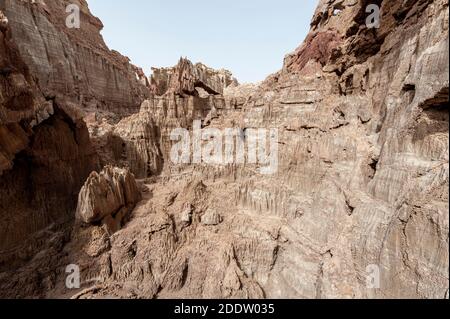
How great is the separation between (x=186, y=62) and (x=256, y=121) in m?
7.00

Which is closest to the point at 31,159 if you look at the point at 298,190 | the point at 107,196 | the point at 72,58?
the point at 107,196

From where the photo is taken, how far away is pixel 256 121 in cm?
1372

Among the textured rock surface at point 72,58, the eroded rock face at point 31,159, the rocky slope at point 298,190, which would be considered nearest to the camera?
the rocky slope at point 298,190

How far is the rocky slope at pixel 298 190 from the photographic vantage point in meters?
5.90

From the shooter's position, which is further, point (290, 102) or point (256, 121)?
point (256, 121)

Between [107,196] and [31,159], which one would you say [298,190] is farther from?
[31,159]

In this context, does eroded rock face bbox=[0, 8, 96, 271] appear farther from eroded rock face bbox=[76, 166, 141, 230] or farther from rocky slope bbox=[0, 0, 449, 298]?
eroded rock face bbox=[76, 166, 141, 230]

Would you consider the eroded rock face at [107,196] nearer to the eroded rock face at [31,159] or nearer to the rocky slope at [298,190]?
the rocky slope at [298,190]

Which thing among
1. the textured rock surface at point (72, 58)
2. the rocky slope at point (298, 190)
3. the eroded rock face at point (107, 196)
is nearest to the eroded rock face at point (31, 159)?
the rocky slope at point (298, 190)

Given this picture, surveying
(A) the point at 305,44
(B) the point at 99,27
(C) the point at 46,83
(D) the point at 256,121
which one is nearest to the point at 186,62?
(D) the point at 256,121

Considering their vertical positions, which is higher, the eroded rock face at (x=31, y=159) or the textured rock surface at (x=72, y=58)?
the textured rock surface at (x=72, y=58)

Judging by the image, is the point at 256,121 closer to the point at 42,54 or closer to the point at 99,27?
the point at 42,54

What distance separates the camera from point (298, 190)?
10969 millimetres
